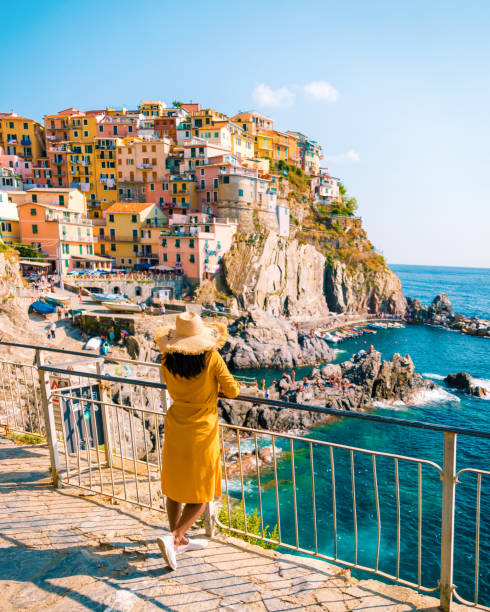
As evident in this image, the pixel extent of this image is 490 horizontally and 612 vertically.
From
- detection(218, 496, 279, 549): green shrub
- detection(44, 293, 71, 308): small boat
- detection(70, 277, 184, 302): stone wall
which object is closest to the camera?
detection(218, 496, 279, 549): green shrub

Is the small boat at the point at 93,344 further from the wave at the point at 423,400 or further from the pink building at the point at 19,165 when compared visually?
the pink building at the point at 19,165

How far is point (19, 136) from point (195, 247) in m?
34.9

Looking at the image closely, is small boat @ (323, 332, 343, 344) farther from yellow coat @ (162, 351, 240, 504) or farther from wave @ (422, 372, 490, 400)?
yellow coat @ (162, 351, 240, 504)

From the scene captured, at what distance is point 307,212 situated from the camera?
64750 mm

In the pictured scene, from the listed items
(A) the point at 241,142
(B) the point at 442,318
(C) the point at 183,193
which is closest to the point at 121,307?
(C) the point at 183,193

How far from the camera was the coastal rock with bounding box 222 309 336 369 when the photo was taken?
3659 cm

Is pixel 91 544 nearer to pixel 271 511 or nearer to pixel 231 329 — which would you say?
pixel 271 511

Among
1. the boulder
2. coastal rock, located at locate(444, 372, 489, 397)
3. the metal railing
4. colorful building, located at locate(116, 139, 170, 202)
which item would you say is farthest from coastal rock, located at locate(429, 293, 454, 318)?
the metal railing

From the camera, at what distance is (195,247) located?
44.8 meters

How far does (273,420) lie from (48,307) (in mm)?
19424

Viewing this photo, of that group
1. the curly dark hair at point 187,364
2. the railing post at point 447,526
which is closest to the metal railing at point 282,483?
the curly dark hair at point 187,364

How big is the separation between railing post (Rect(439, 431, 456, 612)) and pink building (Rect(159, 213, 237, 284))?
42.9m

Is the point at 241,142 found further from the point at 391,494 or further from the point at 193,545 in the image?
the point at 193,545

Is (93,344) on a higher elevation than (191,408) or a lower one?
lower
